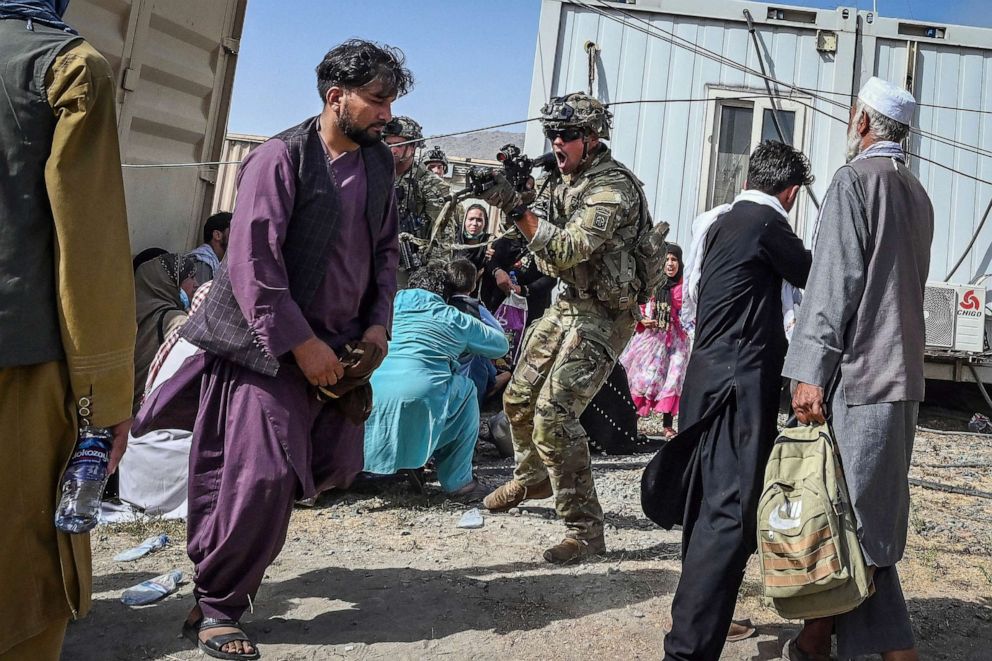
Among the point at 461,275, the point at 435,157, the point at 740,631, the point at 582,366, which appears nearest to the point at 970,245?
the point at 435,157

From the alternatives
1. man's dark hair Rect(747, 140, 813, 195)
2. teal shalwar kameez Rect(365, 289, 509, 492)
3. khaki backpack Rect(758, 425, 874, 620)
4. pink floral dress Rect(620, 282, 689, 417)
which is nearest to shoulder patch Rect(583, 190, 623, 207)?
man's dark hair Rect(747, 140, 813, 195)

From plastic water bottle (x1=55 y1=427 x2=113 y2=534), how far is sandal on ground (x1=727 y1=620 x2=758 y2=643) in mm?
2223

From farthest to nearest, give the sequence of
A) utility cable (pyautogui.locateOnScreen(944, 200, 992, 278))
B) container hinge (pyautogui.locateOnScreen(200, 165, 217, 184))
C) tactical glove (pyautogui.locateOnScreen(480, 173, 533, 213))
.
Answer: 1. utility cable (pyautogui.locateOnScreen(944, 200, 992, 278))
2. container hinge (pyautogui.locateOnScreen(200, 165, 217, 184))
3. tactical glove (pyautogui.locateOnScreen(480, 173, 533, 213))

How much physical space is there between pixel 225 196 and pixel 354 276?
33.8 ft

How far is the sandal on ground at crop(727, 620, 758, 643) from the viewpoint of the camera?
3.05 m

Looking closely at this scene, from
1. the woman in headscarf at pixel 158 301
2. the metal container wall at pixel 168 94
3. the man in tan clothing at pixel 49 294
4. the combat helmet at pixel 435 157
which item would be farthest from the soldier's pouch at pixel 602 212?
the combat helmet at pixel 435 157

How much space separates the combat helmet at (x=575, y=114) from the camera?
379 cm

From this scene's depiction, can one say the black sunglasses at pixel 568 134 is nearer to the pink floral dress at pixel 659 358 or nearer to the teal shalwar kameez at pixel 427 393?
the teal shalwar kameez at pixel 427 393

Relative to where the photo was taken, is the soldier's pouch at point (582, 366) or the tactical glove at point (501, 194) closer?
the tactical glove at point (501, 194)

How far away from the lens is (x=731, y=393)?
282cm

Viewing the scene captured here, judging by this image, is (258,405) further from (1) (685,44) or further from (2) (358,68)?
(1) (685,44)

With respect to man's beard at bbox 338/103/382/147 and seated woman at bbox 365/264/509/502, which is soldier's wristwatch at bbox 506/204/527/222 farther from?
seated woman at bbox 365/264/509/502

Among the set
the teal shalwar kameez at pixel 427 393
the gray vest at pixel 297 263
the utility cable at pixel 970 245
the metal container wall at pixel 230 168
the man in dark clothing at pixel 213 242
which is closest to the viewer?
the gray vest at pixel 297 263

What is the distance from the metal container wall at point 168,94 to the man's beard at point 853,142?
3989 mm
